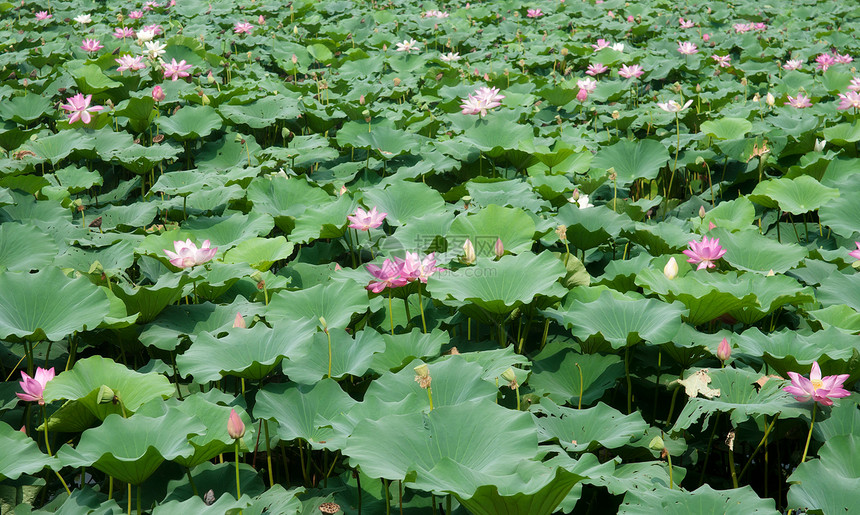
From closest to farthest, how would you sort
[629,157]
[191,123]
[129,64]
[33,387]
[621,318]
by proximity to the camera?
[33,387]
[621,318]
[629,157]
[191,123]
[129,64]

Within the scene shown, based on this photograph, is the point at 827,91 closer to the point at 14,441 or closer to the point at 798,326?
the point at 798,326

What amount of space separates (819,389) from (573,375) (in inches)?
26.9

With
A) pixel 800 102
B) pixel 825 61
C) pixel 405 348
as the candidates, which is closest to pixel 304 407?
pixel 405 348

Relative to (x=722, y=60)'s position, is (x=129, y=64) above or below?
above

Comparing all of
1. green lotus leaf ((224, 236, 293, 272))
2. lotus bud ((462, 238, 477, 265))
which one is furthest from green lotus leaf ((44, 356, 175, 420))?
lotus bud ((462, 238, 477, 265))

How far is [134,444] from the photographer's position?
1.59 metres

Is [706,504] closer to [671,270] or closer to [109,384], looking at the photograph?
[671,270]

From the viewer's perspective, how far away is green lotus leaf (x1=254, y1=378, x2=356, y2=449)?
1.72 meters

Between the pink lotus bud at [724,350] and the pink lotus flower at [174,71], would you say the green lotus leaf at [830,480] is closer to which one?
the pink lotus bud at [724,350]

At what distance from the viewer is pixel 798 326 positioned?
2271mm

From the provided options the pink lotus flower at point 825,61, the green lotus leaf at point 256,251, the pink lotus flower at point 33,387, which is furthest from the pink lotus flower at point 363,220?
the pink lotus flower at point 825,61

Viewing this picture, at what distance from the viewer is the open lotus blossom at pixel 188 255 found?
2250mm

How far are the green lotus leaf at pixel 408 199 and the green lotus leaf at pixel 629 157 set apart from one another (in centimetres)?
100

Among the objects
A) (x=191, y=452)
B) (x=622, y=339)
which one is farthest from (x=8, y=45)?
(x=622, y=339)
